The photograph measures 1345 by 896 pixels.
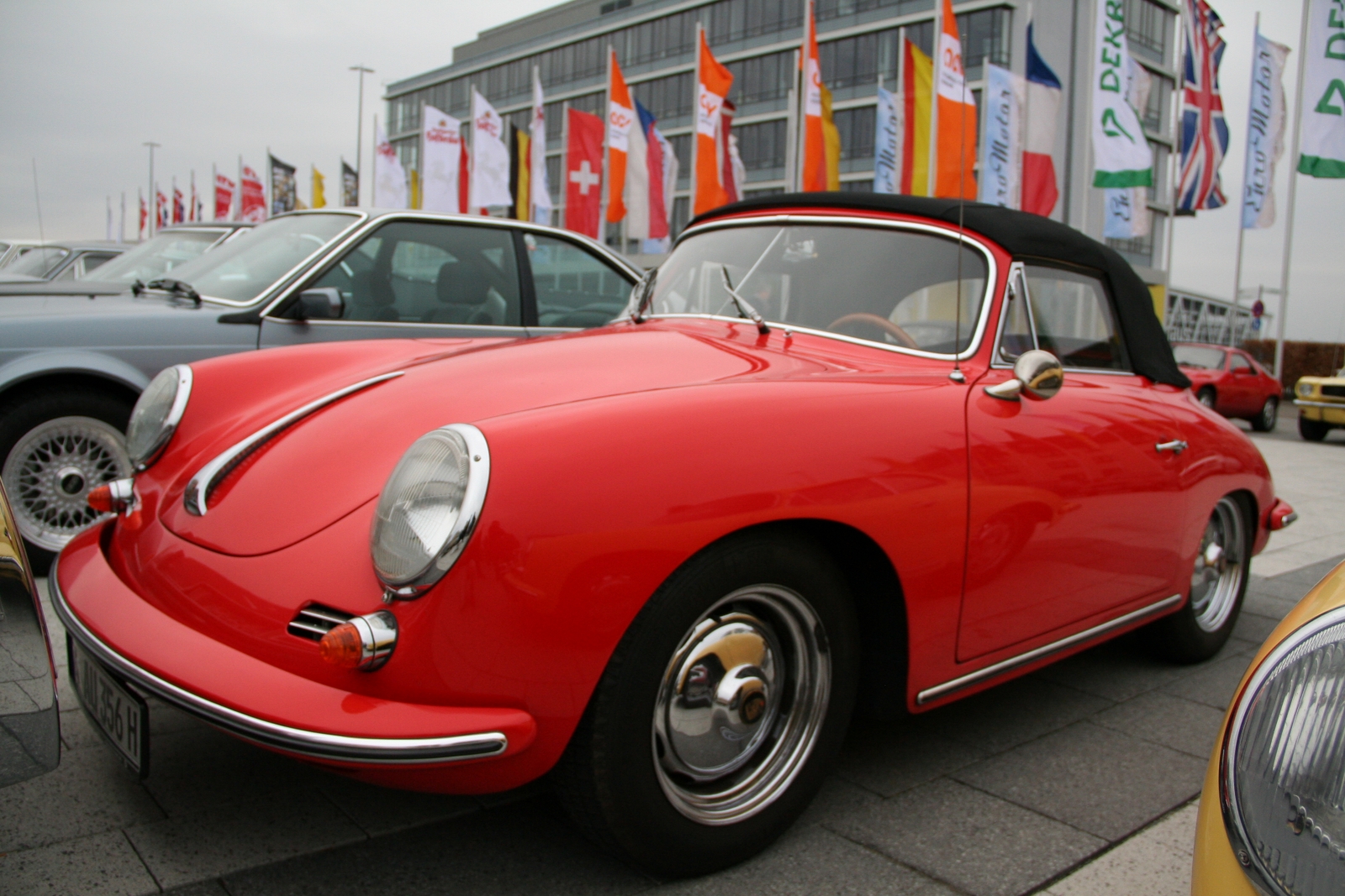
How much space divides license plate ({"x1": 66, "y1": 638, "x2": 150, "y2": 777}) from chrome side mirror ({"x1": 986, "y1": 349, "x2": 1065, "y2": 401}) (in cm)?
199

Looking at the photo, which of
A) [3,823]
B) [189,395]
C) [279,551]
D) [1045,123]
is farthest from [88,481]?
[1045,123]

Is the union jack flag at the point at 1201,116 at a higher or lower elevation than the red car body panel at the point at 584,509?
higher

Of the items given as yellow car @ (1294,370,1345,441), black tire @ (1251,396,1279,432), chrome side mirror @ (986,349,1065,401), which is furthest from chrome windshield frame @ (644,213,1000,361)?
black tire @ (1251,396,1279,432)

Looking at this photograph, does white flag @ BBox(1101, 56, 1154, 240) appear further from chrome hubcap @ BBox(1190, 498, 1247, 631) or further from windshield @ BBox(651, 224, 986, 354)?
windshield @ BBox(651, 224, 986, 354)

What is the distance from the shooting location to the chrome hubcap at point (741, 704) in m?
1.96

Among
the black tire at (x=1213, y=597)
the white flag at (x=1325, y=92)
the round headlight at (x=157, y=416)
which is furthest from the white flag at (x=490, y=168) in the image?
the round headlight at (x=157, y=416)

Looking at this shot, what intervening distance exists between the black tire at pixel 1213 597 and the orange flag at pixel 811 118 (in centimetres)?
1382

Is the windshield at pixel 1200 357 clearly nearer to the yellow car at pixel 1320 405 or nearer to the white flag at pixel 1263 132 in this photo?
the yellow car at pixel 1320 405

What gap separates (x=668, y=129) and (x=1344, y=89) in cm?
3950

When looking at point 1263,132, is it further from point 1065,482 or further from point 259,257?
point 1065,482

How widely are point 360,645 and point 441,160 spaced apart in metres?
21.4

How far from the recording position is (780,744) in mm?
2176

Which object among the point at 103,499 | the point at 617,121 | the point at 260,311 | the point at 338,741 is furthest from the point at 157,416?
the point at 617,121

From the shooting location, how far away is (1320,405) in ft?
51.5
